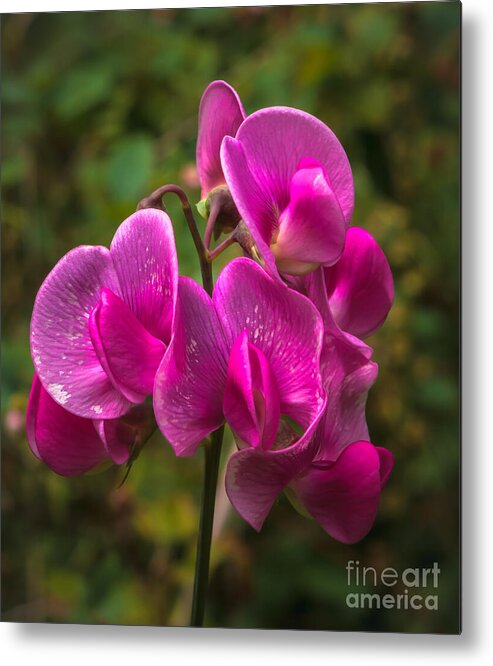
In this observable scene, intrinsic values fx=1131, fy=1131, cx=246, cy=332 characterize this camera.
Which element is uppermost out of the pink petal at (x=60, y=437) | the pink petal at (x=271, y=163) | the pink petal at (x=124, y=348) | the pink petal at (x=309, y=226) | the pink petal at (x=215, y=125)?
the pink petal at (x=215, y=125)

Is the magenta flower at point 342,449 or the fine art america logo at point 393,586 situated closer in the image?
the magenta flower at point 342,449

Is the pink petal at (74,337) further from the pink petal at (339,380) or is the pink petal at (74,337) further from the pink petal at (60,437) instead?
the pink petal at (339,380)

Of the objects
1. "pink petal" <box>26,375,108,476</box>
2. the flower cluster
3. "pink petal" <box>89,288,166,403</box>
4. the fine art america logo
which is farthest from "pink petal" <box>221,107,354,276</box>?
the fine art america logo

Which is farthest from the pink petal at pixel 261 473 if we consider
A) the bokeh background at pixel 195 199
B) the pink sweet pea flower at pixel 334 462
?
the bokeh background at pixel 195 199

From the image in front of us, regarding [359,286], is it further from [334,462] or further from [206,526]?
[206,526]

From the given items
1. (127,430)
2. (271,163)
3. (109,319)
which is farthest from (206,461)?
(271,163)

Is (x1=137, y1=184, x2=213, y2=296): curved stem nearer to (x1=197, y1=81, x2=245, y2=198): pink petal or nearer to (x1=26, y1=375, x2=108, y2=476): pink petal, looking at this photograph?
(x1=197, y1=81, x2=245, y2=198): pink petal
